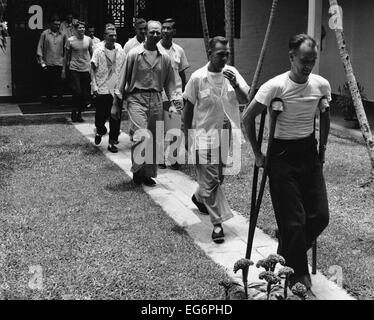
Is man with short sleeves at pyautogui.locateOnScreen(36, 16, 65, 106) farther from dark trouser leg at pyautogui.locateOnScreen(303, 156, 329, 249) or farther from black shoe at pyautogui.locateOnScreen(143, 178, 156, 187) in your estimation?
dark trouser leg at pyautogui.locateOnScreen(303, 156, 329, 249)

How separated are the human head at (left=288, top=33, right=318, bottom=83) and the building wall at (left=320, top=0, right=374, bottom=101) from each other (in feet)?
33.7

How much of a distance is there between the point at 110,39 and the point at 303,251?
5899 millimetres

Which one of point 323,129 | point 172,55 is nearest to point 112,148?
point 172,55

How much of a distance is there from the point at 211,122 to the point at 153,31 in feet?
5.89

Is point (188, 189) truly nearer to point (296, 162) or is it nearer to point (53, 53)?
point (296, 162)

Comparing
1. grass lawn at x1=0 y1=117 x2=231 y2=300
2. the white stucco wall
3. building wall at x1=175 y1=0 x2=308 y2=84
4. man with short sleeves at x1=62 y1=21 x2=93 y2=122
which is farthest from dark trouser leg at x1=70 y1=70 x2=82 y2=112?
building wall at x1=175 y1=0 x2=308 y2=84

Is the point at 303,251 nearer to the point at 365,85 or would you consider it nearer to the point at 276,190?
the point at 276,190

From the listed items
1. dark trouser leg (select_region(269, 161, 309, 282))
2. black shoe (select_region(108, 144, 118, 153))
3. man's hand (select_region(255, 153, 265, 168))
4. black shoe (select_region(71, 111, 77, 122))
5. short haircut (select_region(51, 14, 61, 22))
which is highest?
short haircut (select_region(51, 14, 61, 22))

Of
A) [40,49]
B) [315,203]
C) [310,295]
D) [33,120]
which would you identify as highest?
[40,49]

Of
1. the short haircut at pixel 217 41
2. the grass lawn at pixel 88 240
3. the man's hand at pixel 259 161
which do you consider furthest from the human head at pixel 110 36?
the man's hand at pixel 259 161

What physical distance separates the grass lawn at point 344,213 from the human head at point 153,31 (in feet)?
6.15

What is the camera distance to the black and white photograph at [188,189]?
4.42 m

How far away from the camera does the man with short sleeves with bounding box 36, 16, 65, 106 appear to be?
1355 cm

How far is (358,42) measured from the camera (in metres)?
14.5
